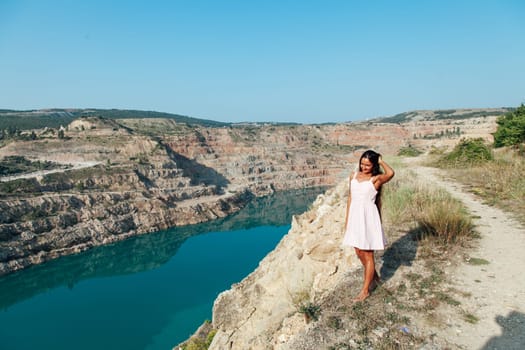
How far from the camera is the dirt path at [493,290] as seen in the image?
346cm

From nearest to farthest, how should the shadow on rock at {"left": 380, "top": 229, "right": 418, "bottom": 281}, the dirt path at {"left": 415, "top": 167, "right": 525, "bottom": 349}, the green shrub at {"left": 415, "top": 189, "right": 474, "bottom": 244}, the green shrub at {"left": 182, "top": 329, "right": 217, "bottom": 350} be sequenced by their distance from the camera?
the dirt path at {"left": 415, "top": 167, "right": 525, "bottom": 349}, the shadow on rock at {"left": 380, "top": 229, "right": 418, "bottom": 281}, the green shrub at {"left": 415, "top": 189, "right": 474, "bottom": 244}, the green shrub at {"left": 182, "top": 329, "right": 217, "bottom": 350}

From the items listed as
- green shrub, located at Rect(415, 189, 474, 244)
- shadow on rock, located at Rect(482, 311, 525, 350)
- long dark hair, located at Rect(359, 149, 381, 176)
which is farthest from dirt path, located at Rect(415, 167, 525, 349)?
long dark hair, located at Rect(359, 149, 381, 176)

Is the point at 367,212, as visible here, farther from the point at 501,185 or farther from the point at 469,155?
the point at 469,155

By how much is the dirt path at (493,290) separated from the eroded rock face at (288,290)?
1.53 metres

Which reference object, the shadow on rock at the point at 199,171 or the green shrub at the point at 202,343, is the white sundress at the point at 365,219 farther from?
the shadow on rock at the point at 199,171

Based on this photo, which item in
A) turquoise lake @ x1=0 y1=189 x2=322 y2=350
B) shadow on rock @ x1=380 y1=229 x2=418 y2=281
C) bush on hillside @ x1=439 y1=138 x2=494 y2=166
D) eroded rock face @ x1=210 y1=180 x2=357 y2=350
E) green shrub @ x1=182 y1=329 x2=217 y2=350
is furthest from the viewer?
turquoise lake @ x1=0 y1=189 x2=322 y2=350

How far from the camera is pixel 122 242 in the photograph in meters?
42.4

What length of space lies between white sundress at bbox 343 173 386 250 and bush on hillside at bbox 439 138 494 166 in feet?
32.1

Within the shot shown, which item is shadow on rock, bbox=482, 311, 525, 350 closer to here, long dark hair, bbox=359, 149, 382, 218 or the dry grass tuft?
long dark hair, bbox=359, 149, 382, 218

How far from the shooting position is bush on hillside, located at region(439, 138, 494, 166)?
497 inches

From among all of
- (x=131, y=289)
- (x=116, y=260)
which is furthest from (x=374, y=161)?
(x=116, y=260)

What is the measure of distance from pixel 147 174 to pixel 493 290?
181 feet

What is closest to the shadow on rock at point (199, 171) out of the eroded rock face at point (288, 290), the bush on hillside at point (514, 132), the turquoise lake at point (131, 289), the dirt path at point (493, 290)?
the turquoise lake at point (131, 289)

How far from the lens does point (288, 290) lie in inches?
240
